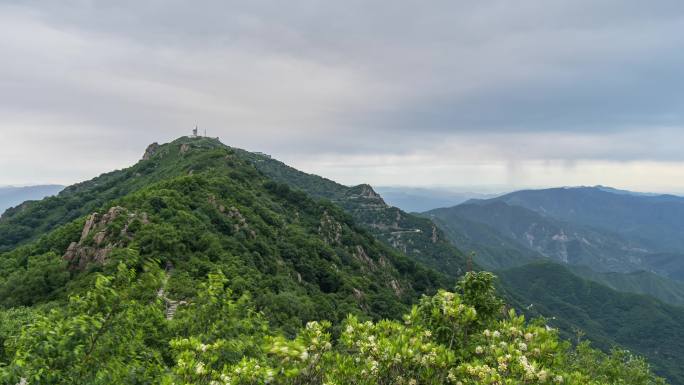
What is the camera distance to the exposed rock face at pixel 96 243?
4122 cm

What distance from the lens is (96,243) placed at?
4238 cm

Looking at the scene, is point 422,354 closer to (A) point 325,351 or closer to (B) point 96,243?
(A) point 325,351

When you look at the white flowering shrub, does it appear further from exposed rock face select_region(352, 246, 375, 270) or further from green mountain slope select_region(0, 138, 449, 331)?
exposed rock face select_region(352, 246, 375, 270)

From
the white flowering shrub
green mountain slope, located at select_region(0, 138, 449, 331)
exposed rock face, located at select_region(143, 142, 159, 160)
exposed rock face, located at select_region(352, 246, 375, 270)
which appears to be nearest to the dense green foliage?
the white flowering shrub

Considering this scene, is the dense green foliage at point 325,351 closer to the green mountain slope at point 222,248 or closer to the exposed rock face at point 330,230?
the green mountain slope at point 222,248

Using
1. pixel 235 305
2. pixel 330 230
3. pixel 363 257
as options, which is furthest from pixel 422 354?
pixel 330 230

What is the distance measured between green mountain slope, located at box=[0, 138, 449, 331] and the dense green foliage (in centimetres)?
275

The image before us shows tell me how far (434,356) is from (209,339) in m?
8.07

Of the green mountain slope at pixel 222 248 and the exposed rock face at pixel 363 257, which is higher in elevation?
the green mountain slope at pixel 222 248

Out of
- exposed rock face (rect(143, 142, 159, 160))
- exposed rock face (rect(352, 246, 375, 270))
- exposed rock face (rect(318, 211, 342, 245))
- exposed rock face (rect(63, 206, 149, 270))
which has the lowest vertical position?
exposed rock face (rect(352, 246, 375, 270))

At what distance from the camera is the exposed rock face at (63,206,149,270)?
4122cm

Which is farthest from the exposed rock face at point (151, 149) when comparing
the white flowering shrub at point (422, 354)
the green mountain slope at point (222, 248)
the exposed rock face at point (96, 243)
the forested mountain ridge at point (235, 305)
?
the white flowering shrub at point (422, 354)

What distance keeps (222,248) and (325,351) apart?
42.0m

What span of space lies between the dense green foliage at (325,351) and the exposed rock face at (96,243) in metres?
34.2
